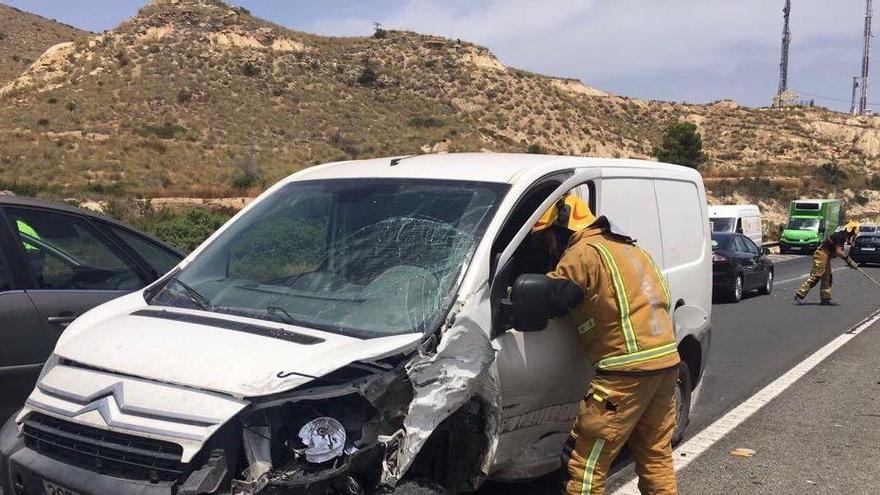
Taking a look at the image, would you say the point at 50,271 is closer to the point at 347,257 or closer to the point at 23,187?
the point at 347,257

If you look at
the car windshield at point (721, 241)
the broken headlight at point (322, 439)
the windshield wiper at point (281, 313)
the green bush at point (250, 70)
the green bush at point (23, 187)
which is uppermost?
the green bush at point (250, 70)

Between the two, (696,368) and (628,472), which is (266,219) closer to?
(628,472)

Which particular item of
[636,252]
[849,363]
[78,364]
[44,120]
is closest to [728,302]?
[849,363]

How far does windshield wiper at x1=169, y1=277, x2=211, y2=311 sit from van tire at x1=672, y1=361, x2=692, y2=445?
3.20 metres

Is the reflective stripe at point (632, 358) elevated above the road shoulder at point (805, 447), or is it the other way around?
the reflective stripe at point (632, 358)

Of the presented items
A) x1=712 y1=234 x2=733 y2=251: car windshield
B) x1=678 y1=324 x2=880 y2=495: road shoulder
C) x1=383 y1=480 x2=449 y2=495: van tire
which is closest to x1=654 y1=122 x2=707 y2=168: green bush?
x1=712 y1=234 x2=733 y2=251: car windshield

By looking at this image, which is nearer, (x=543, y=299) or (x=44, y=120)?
(x=543, y=299)

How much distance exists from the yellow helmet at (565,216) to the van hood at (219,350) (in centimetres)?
100

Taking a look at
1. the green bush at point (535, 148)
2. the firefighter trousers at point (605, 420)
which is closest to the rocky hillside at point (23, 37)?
the green bush at point (535, 148)

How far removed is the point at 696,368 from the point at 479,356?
9.58ft

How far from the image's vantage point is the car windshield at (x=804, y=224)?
37.2m

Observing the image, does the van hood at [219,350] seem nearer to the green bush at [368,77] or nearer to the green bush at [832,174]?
the green bush at [368,77]

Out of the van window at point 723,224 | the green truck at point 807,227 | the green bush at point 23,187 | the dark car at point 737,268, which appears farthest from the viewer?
the green truck at point 807,227

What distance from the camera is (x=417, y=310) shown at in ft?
11.1
